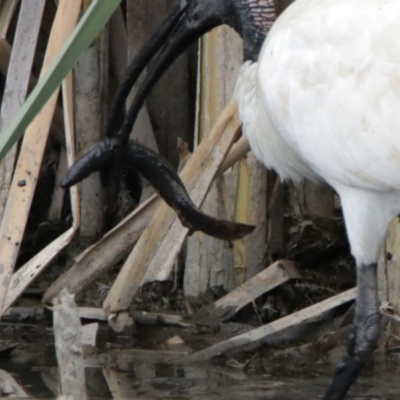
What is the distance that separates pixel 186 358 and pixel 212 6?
140 centimetres

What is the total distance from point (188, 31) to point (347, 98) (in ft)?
2.83

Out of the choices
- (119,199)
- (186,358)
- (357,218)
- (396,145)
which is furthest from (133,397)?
(119,199)

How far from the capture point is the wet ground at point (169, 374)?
12.3 feet

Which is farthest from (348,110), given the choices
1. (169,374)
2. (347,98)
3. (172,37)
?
(169,374)

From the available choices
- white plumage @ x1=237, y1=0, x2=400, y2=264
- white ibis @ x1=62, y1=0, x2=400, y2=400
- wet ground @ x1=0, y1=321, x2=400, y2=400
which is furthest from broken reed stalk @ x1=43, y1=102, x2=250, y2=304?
white plumage @ x1=237, y1=0, x2=400, y2=264

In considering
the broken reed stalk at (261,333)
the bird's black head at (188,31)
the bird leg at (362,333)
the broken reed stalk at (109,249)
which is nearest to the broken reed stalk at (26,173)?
the bird's black head at (188,31)

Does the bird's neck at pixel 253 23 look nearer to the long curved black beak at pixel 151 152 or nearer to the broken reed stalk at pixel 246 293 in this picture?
the long curved black beak at pixel 151 152

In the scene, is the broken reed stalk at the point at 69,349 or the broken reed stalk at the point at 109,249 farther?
the broken reed stalk at the point at 109,249

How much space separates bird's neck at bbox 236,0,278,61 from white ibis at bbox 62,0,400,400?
345 millimetres

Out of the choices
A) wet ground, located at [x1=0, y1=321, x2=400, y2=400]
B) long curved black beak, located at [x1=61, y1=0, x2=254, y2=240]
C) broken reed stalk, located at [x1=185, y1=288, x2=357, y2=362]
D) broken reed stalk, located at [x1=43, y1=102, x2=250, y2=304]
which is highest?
long curved black beak, located at [x1=61, y1=0, x2=254, y2=240]

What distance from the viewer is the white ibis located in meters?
3.34

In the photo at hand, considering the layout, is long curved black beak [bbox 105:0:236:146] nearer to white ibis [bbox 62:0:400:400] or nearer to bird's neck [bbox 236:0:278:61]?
bird's neck [bbox 236:0:278:61]

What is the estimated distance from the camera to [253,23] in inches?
159

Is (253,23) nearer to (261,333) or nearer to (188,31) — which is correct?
(188,31)
